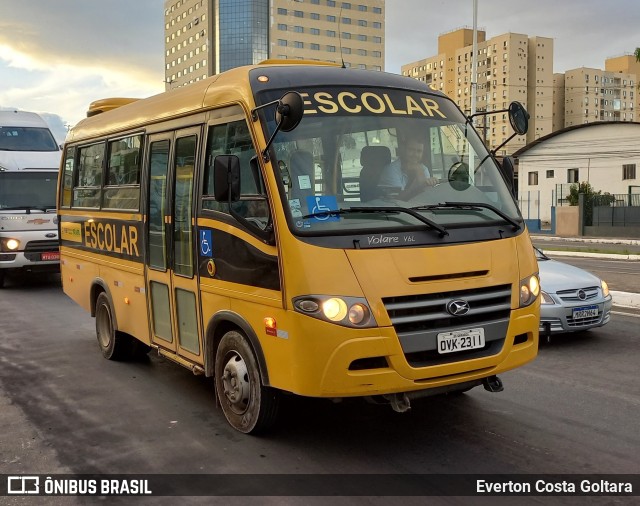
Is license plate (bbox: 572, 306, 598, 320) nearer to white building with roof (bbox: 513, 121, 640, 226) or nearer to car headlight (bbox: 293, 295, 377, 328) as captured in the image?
car headlight (bbox: 293, 295, 377, 328)

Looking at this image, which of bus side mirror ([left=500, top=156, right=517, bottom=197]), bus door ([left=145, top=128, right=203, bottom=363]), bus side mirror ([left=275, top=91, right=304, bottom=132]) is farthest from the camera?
bus door ([left=145, top=128, right=203, bottom=363])

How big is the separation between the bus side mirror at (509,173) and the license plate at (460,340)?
1.43m

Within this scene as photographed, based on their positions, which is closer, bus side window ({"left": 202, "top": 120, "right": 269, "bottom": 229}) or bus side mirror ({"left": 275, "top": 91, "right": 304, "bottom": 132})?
bus side mirror ({"left": 275, "top": 91, "right": 304, "bottom": 132})

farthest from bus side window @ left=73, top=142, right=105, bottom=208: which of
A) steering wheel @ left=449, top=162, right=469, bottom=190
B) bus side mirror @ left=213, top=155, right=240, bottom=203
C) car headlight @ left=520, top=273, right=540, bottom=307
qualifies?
car headlight @ left=520, top=273, right=540, bottom=307

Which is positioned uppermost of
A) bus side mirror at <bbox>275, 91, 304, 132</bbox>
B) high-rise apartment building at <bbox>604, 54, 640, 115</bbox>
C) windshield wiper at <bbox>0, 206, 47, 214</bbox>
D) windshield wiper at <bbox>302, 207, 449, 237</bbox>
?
high-rise apartment building at <bbox>604, 54, 640, 115</bbox>

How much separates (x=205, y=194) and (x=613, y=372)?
4.58 m

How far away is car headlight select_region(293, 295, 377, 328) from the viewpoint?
4395 millimetres

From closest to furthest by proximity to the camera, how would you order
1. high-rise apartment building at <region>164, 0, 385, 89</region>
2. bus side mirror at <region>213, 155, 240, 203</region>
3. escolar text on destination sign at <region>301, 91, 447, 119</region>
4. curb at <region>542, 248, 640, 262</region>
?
bus side mirror at <region>213, 155, 240, 203</region>, escolar text on destination sign at <region>301, 91, 447, 119</region>, curb at <region>542, 248, 640, 262</region>, high-rise apartment building at <region>164, 0, 385, 89</region>

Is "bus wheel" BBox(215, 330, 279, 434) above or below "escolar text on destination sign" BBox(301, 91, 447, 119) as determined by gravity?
below

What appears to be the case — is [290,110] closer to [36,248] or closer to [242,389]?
[242,389]

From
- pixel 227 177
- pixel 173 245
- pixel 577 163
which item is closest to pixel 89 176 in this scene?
pixel 173 245

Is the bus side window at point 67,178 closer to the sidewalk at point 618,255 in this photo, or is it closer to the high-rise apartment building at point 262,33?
the sidewalk at point 618,255

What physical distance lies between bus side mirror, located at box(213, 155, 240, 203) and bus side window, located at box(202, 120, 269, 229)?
14 cm

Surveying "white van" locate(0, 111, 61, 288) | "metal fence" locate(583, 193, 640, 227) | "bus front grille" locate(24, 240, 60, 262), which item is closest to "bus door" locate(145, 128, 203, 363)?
"white van" locate(0, 111, 61, 288)
